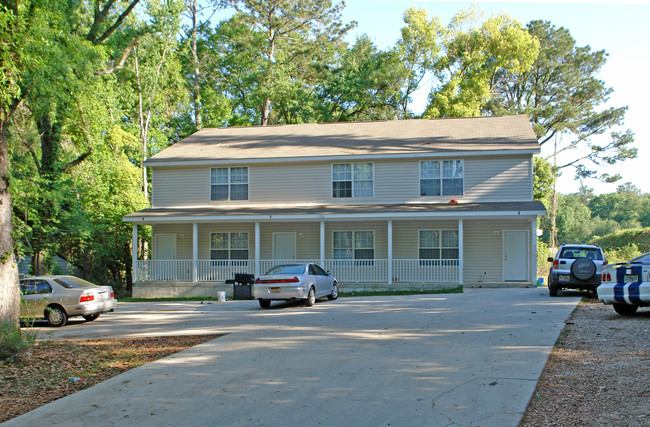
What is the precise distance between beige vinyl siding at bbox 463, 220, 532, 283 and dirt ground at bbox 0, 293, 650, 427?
11156 mm

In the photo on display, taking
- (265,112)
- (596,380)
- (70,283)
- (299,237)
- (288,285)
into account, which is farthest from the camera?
(265,112)

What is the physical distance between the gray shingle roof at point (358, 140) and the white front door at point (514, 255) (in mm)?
3491

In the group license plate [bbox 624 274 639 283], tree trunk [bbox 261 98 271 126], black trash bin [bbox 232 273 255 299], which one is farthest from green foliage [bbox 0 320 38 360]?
tree trunk [bbox 261 98 271 126]

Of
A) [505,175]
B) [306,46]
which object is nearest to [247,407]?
[505,175]

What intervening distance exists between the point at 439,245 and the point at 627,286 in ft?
41.1

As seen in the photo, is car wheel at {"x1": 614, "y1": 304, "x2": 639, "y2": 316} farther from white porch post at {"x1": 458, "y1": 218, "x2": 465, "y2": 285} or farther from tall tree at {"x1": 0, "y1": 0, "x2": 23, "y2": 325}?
tall tree at {"x1": 0, "y1": 0, "x2": 23, "y2": 325}

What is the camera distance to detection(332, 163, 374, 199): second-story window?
993 inches

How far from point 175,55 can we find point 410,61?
1698cm

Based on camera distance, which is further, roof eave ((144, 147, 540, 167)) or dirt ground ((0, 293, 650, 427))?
roof eave ((144, 147, 540, 167))

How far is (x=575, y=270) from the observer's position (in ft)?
56.3

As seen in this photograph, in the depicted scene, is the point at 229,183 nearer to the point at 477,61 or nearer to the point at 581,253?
the point at 581,253

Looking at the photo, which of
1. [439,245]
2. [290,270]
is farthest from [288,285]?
[439,245]

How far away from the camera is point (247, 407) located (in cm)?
680

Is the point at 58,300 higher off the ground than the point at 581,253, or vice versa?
the point at 581,253
